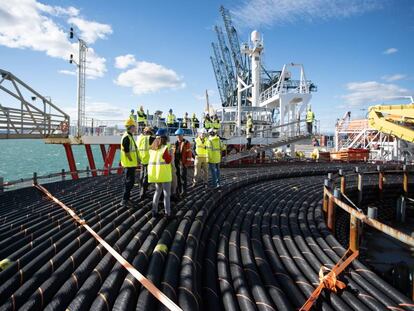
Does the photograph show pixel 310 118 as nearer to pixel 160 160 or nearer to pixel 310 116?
pixel 310 116

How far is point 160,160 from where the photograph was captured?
479 centimetres

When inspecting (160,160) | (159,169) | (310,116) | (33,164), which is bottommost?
(33,164)

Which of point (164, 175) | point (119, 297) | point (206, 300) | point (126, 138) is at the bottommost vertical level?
point (206, 300)

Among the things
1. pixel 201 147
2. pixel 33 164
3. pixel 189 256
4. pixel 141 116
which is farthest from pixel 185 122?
pixel 33 164

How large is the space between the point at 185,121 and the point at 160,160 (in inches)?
582

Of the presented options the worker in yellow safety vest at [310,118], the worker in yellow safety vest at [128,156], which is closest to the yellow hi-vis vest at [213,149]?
the worker in yellow safety vest at [128,156]

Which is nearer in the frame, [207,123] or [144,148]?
[144,148]

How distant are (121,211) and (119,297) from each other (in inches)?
111

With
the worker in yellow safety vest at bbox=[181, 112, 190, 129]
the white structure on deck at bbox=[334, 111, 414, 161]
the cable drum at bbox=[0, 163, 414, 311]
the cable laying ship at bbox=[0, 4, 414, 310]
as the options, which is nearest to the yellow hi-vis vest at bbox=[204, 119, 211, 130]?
the worker in yellow safety vest at bbox=[181, 112, 190, 129]

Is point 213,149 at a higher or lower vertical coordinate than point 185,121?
lower

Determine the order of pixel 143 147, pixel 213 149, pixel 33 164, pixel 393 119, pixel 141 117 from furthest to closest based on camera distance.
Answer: pixel 33 164 < pixel 393 119 < pixel 141 117 < pixel 213 149 < pixel 143 147

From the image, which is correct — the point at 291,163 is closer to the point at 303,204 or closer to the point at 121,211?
the point at 303,204

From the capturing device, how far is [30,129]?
1279 cm

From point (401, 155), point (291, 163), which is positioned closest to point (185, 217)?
point (291, 163)
